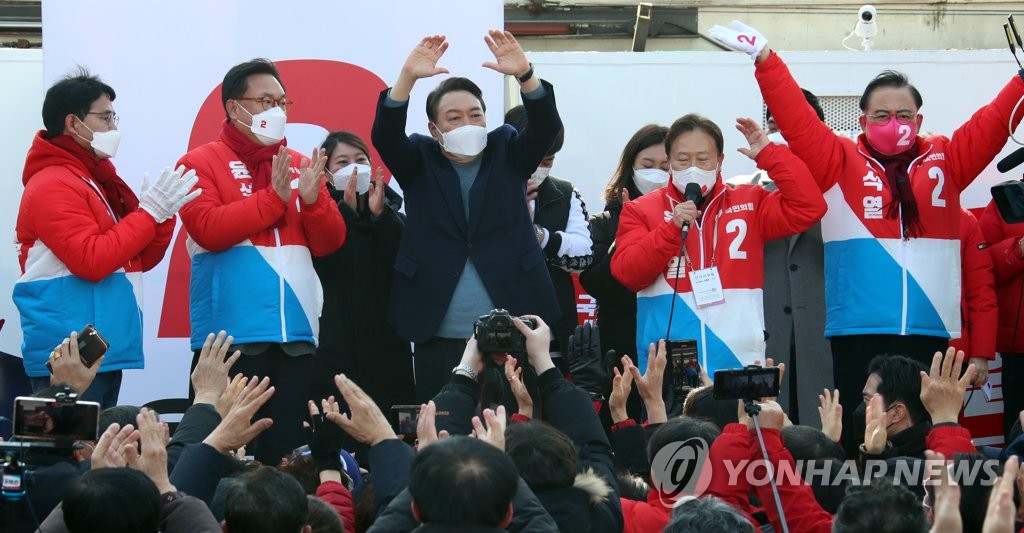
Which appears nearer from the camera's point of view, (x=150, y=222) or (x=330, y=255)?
(x=150, y=222)

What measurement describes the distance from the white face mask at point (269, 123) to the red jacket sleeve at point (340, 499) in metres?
2.11

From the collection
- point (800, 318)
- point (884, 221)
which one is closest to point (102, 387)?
point (800, 318)

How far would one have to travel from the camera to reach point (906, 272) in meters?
6.24

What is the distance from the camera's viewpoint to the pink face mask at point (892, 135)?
6.36 m

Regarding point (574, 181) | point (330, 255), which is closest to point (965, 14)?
point (574, 181)

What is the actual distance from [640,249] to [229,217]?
1746 millimetres

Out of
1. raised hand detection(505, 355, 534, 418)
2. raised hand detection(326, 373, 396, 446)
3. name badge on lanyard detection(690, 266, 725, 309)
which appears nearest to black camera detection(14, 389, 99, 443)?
raised hand detection(326, 373, 396, 446)

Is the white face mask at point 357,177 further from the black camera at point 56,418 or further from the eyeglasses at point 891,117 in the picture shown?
the black camera at point 56,418

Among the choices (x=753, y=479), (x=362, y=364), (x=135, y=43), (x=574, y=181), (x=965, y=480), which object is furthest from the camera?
(x=574, y=181)

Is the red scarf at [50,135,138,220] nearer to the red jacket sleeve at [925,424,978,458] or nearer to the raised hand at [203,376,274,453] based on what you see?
the raised hand at [203,376,274,453]

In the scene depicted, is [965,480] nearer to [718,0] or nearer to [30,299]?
[30,299]

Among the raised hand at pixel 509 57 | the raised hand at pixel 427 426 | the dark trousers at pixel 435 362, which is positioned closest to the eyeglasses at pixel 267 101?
the raised hand at pixel 509 57

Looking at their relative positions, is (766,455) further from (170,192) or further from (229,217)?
(170,192)

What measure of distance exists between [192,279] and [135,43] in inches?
59.9
